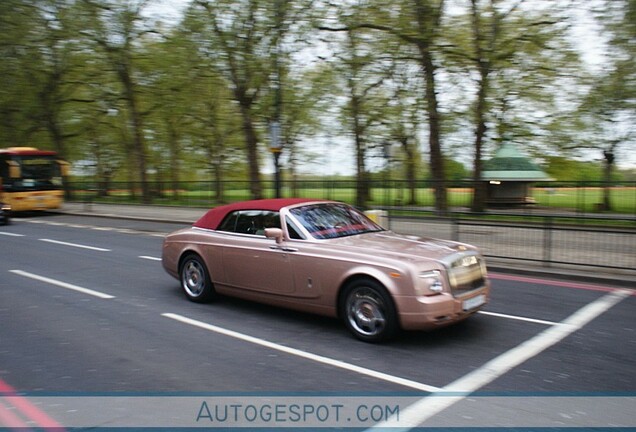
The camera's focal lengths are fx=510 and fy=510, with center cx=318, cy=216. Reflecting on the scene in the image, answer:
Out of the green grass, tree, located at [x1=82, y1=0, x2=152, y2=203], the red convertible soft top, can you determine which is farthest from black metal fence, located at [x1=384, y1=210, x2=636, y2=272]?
tree, located at [x1=82, y1=0, x2=152, y2=203]

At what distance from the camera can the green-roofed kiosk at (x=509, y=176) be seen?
27547mm

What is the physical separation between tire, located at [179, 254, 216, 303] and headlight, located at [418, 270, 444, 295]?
3353 mm

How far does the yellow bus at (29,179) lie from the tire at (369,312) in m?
24.2

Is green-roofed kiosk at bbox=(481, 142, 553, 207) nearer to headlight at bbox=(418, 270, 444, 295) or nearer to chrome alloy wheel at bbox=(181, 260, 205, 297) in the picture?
chrome alloy wheel at bbox=(181, 260, 205, 297)

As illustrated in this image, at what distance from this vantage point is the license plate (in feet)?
18.4

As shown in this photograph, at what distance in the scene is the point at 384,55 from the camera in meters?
20.3

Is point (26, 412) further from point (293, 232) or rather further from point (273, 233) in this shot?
point (293, 232)

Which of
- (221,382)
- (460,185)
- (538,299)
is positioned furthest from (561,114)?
(221,382)

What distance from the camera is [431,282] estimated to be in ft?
17.4

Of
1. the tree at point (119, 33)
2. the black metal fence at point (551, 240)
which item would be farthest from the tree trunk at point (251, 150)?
the black metal fence at point (551, 240)

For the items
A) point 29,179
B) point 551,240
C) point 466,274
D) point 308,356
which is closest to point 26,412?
point 308,356

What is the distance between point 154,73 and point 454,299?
2947 cm

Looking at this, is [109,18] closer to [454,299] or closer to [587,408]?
[454,299]

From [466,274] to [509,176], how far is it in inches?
960
